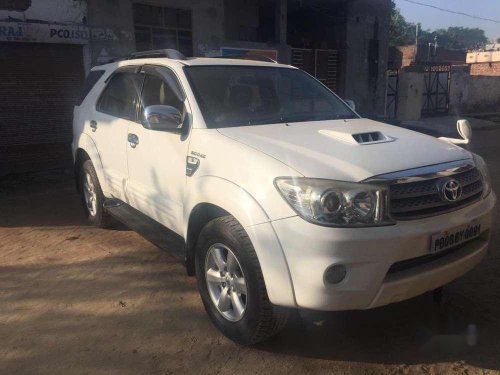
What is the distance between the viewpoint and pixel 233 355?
2.86 m

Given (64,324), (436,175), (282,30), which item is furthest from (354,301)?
(282,30)

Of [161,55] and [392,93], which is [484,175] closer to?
[161,55]

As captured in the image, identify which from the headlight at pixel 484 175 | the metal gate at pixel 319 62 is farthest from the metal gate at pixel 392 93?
the headlight at pixel 484 175

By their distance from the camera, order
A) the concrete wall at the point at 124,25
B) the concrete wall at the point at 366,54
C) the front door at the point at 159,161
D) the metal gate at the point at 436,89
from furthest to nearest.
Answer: the metal gate at the point at 436,89 < the concrete wall at the point at 366,54 < the concrete wall at the point at 124,25 < the front door at the point at 159,161

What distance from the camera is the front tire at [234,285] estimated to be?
2625 mm

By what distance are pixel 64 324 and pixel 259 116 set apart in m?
2.09

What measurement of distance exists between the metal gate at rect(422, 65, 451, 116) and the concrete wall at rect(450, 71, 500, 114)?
45cm

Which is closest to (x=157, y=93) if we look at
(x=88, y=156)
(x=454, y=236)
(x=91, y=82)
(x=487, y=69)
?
(x=88, y=156)

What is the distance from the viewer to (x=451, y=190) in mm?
2648

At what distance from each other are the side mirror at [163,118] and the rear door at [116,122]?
0.84 metres

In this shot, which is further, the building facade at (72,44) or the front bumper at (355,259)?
the building facade at (72,44)

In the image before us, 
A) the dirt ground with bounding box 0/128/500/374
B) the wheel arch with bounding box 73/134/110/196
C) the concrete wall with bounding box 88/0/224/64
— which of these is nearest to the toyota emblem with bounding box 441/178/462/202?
the dirt ground with bounding box 0/128/500/374

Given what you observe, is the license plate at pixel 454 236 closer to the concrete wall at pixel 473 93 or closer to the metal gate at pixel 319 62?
the metal gate at pixel 319 62

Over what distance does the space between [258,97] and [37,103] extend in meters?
6.45
